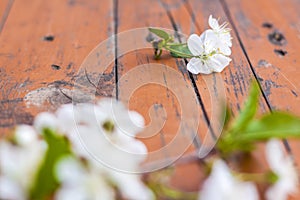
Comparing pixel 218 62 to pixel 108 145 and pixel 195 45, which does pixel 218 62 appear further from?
pixel 108 145

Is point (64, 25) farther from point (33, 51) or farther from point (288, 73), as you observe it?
point (288, 73)

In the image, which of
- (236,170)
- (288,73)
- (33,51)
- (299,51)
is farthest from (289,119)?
(33,51)

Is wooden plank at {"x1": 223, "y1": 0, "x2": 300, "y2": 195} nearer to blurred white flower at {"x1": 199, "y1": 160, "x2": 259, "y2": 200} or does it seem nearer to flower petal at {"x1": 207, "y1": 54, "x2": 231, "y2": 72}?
flower petal at {"x1": 207, "y1": 54, "x2": 231, "y2": 72}

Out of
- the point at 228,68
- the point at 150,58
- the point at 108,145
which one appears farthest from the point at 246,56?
the point at 108,145

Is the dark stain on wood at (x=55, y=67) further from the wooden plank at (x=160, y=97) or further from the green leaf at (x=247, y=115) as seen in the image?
the green leaf at (x=247, y=115)

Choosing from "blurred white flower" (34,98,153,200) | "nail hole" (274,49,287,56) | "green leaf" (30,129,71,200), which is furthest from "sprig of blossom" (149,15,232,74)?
"green leaf" (30,129,71,200)

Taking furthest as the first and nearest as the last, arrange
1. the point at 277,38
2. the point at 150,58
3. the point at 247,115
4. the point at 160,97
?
the point at 277,38 → the point at 150,58 → the point at 160,97 → the point at 247,115

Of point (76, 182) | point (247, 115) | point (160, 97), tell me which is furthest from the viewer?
point (160, 97)
